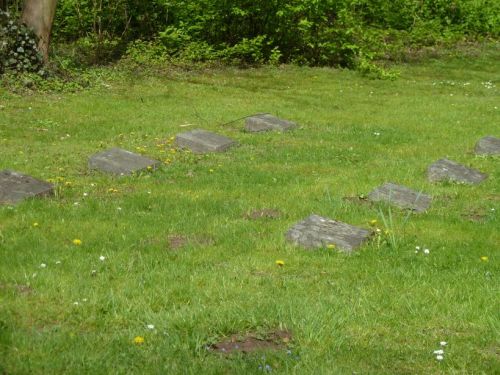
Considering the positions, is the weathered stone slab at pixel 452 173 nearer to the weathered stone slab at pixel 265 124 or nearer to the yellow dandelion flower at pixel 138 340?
the weathered stone slab at pixel 265 124

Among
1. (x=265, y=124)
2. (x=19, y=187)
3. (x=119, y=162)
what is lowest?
(x=265, y=124)

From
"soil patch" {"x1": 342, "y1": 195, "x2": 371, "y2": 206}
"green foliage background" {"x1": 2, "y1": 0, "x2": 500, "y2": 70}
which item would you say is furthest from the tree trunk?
"soil patch" {"x1": 342, "y1": 195, "x2": 371, "y2": 206}

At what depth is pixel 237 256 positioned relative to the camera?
6.84 meters

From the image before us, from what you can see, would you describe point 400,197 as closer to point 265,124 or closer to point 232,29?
point 265,124

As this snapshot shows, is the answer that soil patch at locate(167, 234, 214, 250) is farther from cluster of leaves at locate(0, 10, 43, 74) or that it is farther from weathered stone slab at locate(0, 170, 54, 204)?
cluster of leaves at locate(0, 10, 43, 74)

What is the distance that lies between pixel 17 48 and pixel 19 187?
914 centimetres

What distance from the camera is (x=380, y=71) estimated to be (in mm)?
20953

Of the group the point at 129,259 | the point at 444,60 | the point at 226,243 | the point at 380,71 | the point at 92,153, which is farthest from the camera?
the point at 444,60

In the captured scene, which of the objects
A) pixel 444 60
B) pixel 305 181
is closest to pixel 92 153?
pixel 305 181

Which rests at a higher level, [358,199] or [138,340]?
[138,340]

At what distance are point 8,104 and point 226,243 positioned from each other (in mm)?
9122

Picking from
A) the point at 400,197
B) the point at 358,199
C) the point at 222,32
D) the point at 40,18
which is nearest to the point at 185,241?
the point at 358,199

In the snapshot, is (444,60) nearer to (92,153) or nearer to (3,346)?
(92,153)

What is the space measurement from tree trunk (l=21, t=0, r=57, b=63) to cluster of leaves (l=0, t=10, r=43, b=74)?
40cm
